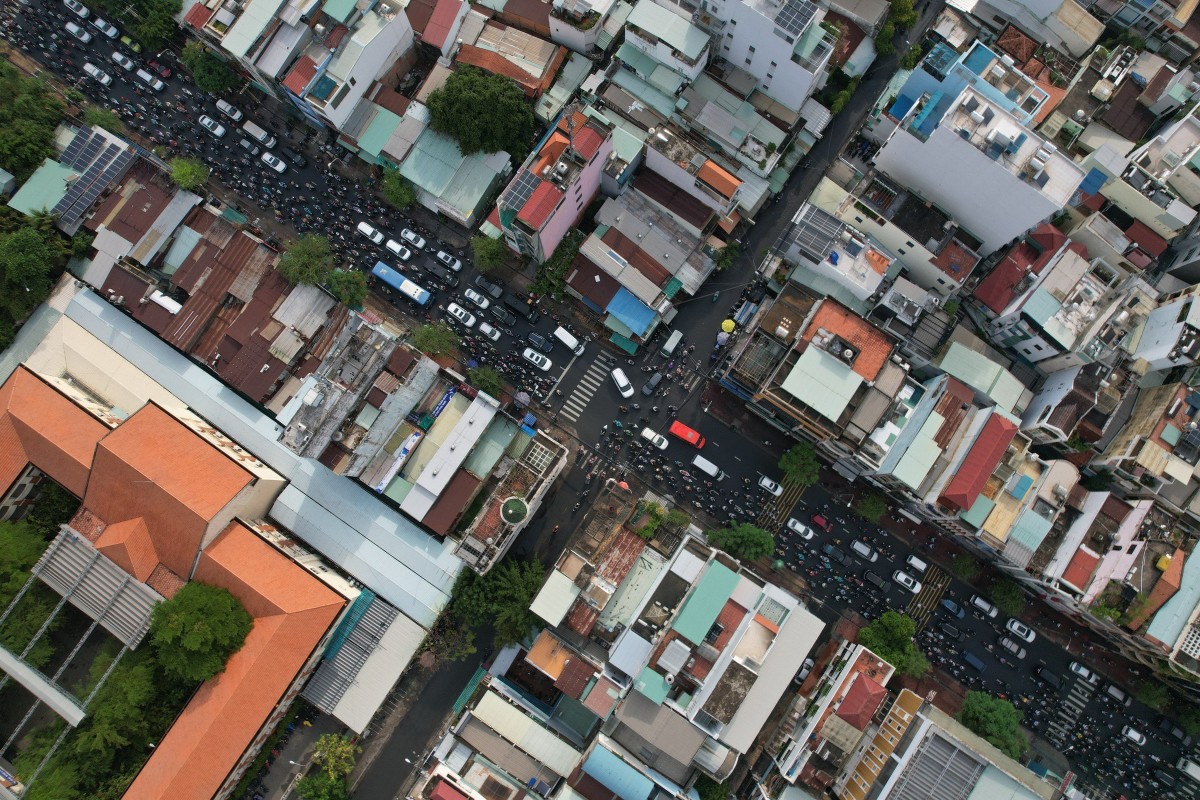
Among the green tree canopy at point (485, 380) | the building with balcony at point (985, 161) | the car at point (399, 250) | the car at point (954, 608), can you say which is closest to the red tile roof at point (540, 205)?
the green tree canopy at point (485, 380)

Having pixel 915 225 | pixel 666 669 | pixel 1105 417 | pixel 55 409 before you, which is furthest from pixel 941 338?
pixel 55 409

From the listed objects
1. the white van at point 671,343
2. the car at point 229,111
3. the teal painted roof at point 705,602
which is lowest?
the teal painted roof at point 705,602

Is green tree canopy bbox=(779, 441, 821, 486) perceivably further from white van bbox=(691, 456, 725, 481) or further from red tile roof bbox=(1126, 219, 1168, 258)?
red tile roof bbox=(1126, 219, 1168, 258)

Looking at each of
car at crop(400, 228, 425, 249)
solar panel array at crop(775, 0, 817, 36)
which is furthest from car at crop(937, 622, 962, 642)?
car at crop(400, 228, 425, 249)

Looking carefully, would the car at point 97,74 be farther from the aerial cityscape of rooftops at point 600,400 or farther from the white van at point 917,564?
the white van at point 917,564

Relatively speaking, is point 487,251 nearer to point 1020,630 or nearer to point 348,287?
point 348,287

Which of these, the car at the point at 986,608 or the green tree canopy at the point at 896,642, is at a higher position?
the car at the point at 986,608

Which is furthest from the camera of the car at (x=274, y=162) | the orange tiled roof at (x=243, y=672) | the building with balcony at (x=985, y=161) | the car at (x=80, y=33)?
the car at (x=80, y=33)
